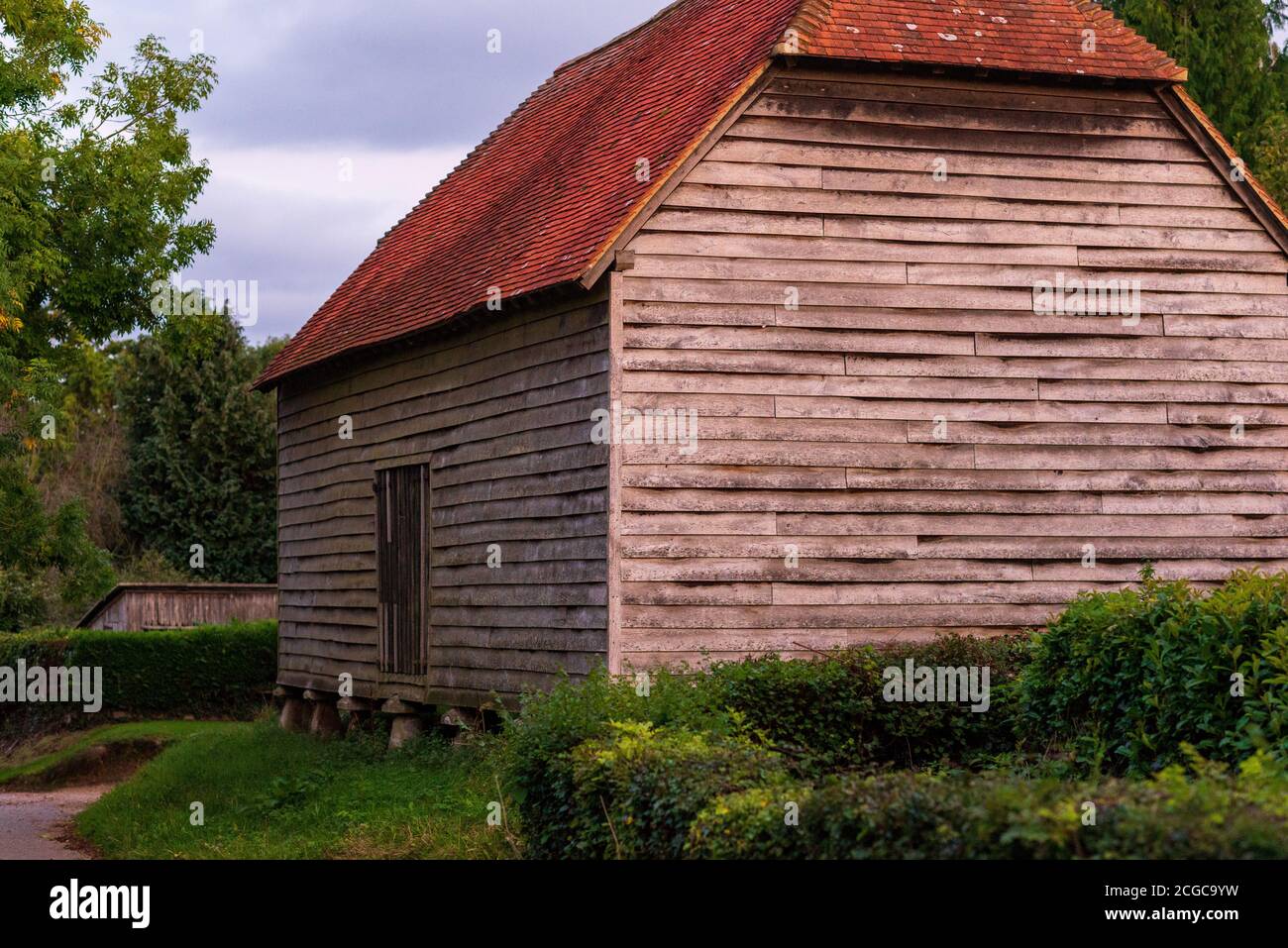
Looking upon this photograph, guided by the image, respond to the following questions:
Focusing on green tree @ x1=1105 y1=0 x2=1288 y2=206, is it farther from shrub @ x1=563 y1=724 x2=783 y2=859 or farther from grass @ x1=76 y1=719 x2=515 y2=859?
shrub @ x1=563 y1=724 x2=783 y2=859

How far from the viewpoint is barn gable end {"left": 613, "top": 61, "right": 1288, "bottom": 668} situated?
45.0 ft

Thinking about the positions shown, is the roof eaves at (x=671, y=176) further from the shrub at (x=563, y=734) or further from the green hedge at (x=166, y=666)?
the green hedge at (x=166, y=666)

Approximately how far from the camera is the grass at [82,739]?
78.8ft

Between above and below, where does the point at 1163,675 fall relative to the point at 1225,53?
below

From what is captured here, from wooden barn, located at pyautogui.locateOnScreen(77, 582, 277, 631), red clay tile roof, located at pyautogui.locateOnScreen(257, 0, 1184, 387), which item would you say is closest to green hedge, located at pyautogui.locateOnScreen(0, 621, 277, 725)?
wooden barn, located at pyautogui.locateOnScreen(77, 582, 277, 631)

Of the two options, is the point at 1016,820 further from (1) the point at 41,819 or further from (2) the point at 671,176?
(1) the point at 41,819

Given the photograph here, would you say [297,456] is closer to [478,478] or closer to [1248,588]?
[478,478]

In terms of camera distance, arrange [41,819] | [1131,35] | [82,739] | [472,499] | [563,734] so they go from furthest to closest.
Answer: [82,739] < [41,819] < [472,499] < [1131,35] < [563,734]

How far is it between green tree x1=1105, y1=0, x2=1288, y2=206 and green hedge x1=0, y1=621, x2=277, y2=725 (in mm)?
21580

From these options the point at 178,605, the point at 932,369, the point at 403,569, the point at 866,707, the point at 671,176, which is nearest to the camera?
the point at 866,707

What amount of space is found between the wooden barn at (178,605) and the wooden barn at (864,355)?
16520 millimetres

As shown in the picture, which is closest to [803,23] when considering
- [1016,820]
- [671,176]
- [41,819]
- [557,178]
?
[671,176]

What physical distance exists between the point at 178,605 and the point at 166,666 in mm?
3752

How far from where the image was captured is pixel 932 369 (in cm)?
1449
